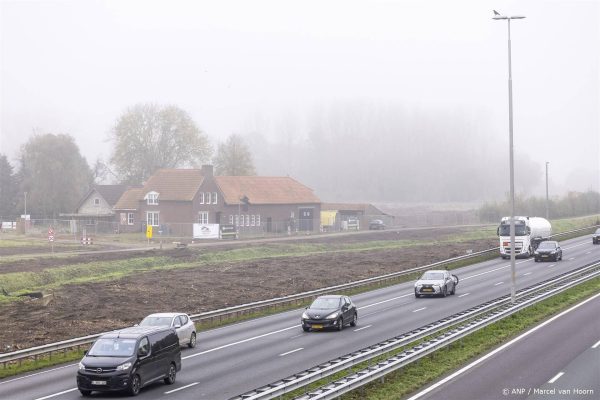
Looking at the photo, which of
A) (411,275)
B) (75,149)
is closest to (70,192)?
(75,149)

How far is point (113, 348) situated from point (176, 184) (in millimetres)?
89728

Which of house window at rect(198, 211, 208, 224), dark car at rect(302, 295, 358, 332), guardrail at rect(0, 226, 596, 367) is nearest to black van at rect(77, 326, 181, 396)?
guardrail at rect(0, 226, 596, 367)

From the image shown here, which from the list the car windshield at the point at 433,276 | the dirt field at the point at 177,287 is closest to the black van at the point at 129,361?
the dirt field at the point at 177,287

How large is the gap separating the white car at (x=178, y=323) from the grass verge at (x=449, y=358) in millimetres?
9125

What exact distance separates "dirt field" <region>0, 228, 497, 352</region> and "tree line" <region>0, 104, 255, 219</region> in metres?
61.6

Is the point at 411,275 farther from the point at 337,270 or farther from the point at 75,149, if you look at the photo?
the point at 75,149

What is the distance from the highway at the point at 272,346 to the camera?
2441 centimetres

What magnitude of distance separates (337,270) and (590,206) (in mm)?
99808

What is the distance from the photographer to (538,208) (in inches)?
5655

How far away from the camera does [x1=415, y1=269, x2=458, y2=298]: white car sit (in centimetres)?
4934

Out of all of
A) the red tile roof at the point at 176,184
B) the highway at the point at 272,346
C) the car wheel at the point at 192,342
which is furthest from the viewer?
the red tile roof at the point at 176,184

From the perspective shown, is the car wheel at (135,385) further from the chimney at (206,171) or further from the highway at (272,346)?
the chimney at (206,171)

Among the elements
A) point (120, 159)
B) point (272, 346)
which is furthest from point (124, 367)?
point (120, 159)

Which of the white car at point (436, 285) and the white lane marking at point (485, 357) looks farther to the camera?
the white car at point (436, 285)
